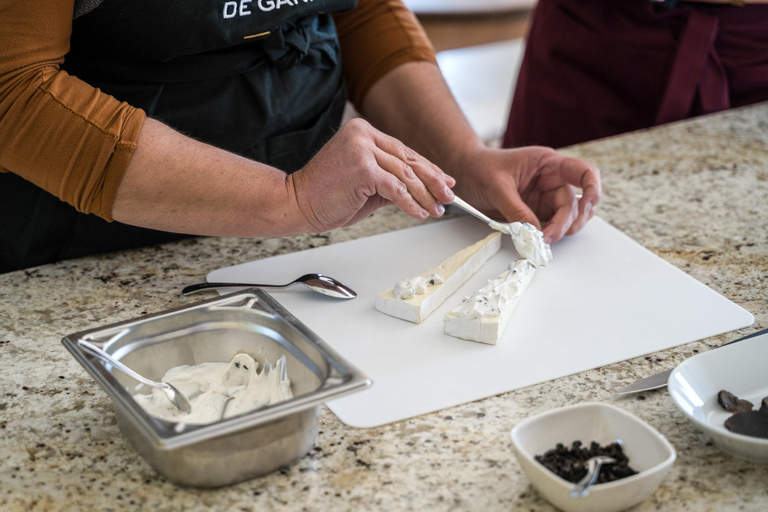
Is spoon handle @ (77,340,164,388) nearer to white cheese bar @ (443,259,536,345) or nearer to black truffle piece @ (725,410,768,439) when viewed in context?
white cheese bar @ (443,259,536,345)

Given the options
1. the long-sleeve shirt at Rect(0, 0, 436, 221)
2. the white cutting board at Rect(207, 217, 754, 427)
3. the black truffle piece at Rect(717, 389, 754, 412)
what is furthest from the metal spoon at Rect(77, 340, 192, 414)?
the black truffle piece at Rect(717, 389, 754, 412)

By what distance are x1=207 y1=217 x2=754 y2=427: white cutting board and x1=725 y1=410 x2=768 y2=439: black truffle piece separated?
21 cm

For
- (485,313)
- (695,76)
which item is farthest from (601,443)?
(695,76)

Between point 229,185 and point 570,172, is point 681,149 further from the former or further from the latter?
point 229,185

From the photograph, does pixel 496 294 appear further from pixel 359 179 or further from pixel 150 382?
pixel 150 382

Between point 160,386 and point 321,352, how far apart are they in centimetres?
20

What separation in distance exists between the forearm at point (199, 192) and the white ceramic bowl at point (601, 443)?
535 mm

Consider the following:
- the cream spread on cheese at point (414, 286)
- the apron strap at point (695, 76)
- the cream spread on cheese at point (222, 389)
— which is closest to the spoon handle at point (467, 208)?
the cream spread on cheese at point (414, 286)

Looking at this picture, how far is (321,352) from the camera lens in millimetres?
840

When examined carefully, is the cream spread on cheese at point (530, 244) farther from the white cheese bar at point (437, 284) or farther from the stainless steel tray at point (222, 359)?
the stainless steel tray at point (222, 359)

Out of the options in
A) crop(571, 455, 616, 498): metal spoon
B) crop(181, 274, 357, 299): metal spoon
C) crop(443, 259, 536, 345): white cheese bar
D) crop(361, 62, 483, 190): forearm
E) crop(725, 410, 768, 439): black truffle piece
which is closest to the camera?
crop(571, 455, 616, 498): metal spoon

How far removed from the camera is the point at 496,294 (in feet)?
3.74

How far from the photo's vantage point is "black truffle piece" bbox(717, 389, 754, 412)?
2.99 feet

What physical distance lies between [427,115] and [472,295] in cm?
54
